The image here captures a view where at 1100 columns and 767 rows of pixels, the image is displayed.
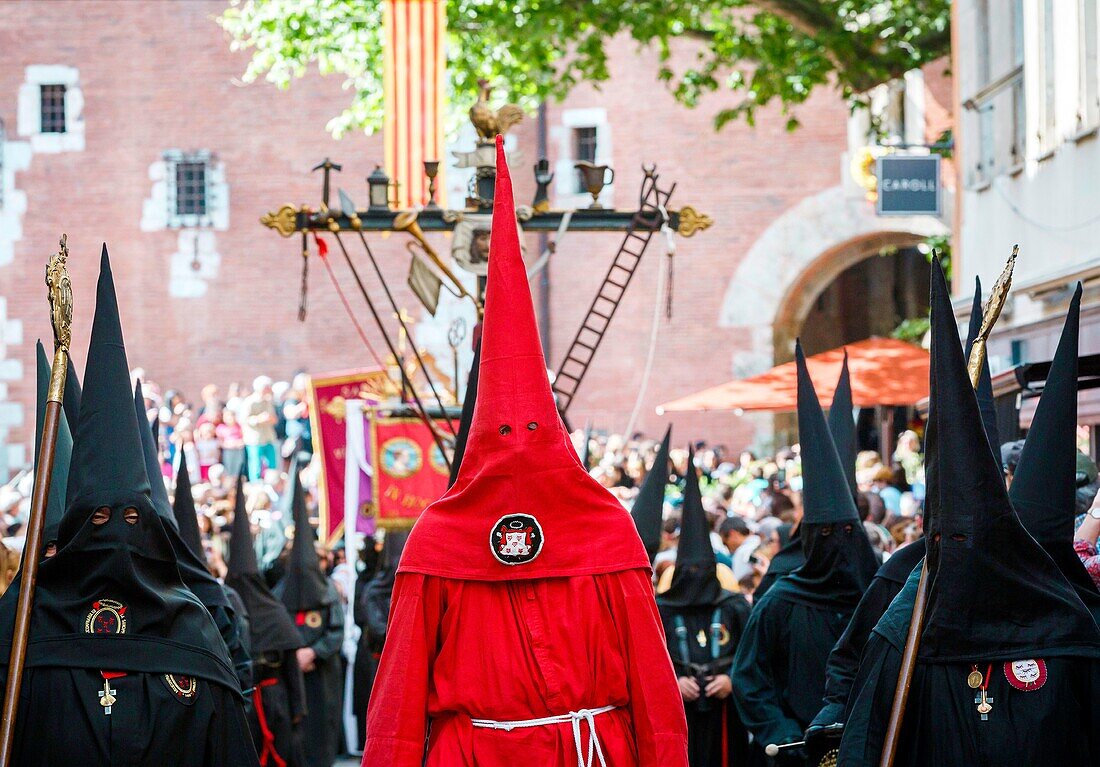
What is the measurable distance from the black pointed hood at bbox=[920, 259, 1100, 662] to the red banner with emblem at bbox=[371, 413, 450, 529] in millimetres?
7583

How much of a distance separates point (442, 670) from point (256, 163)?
24.8m

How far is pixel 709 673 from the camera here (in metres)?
8.70

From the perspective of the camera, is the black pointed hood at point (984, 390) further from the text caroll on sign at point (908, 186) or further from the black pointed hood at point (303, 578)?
the text caroll on sign at point (908, 186)

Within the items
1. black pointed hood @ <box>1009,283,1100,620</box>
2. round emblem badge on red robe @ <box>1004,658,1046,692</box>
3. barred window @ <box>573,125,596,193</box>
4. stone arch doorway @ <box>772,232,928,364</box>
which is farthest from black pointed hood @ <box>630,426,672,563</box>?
stone arch doorway @ <box>772,232,928,364</box>

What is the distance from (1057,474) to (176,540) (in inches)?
109

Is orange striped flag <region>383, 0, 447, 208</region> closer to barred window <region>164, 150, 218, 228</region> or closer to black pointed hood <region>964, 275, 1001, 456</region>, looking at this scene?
black pointed hood <region>964, 275, 1001, 456</region>

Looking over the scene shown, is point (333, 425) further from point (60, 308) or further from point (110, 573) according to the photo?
point (110, 573)

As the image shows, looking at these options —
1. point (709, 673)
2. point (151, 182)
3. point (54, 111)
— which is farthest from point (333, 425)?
point (54, 111)

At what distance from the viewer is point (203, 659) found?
5277mm

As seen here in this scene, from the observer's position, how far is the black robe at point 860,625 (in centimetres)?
591

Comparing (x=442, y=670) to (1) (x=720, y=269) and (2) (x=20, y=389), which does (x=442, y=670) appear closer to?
(1) (x=720, y=269)

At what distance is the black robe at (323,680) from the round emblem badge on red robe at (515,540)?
730cm

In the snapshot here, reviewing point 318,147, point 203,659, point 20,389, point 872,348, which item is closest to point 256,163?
point 318,147

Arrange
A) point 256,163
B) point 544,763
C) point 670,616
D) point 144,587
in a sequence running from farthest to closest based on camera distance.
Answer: point 256,163 → point 670,616 → point 144,587 → point 544,763
